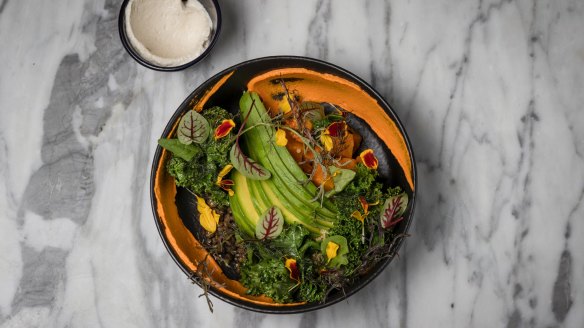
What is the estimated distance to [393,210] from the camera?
1.43 meters

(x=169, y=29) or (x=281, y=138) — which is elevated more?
(x=169, y=29)

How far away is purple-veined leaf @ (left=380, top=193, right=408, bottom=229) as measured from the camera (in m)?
1.43

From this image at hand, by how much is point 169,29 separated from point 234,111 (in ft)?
0.82

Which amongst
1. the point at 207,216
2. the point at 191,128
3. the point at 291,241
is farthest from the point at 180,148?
the point at 291,241

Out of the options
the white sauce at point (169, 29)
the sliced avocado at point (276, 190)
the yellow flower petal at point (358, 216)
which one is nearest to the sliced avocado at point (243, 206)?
the sliced avocado at point (276, 190)

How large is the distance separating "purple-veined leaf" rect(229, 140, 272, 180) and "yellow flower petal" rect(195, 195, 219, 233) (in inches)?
5.6

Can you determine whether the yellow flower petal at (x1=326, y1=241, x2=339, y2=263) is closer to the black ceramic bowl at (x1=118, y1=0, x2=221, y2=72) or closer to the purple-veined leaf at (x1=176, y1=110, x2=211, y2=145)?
the purple-veined leaf at (x1=176, y1=110, x2=211, y2=145)

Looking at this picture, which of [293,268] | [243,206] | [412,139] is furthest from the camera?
[412,139]

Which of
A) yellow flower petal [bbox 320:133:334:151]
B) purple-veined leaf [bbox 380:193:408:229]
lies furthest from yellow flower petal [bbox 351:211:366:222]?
yellow flower petal [bbox 320:133:334:151]

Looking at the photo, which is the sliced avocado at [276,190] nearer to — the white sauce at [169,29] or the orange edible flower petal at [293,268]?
the orange edible flower petal at [293,268]

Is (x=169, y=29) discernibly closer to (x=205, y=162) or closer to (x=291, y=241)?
(x=205, y=162)

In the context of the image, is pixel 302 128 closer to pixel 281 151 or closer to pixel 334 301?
pixel 281 151

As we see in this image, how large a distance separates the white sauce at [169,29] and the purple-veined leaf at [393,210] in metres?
0.56

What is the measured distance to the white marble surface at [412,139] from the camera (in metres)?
1.64
